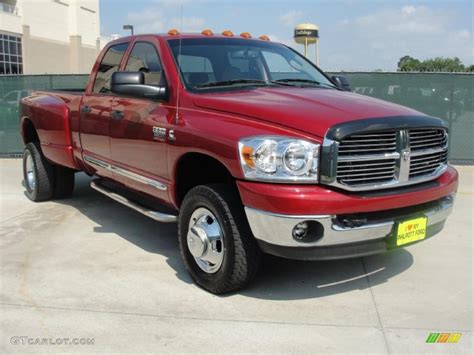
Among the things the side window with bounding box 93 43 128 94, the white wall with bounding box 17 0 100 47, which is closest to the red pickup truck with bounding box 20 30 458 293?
the side window with bounding box 93 43 128 94

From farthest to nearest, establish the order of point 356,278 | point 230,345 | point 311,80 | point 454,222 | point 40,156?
1. point 40,156
2. point 454,222
3. point 311,80
4. point 356,278
5. point 230,345

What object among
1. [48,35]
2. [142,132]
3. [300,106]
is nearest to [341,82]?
[300,106]

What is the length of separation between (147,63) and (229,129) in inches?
63.5

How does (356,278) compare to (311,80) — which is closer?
(356,278)

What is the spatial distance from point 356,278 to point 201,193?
4.86ft

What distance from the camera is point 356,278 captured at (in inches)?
171

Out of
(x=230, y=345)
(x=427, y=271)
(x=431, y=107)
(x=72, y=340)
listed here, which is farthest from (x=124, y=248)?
(x=431, y=107)

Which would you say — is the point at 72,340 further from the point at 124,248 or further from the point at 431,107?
the point at 431,107

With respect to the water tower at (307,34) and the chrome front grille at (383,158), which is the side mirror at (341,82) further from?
the water tower at (307,34)

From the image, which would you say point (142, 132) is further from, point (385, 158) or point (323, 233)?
point (385, 158)

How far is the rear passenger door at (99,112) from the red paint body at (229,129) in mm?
11

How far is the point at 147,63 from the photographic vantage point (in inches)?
193

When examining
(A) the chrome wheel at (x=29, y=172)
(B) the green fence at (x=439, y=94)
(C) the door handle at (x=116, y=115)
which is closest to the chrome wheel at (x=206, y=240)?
(C) the door handle at (x=116, y=115)

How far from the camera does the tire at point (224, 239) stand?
12.1 feet
